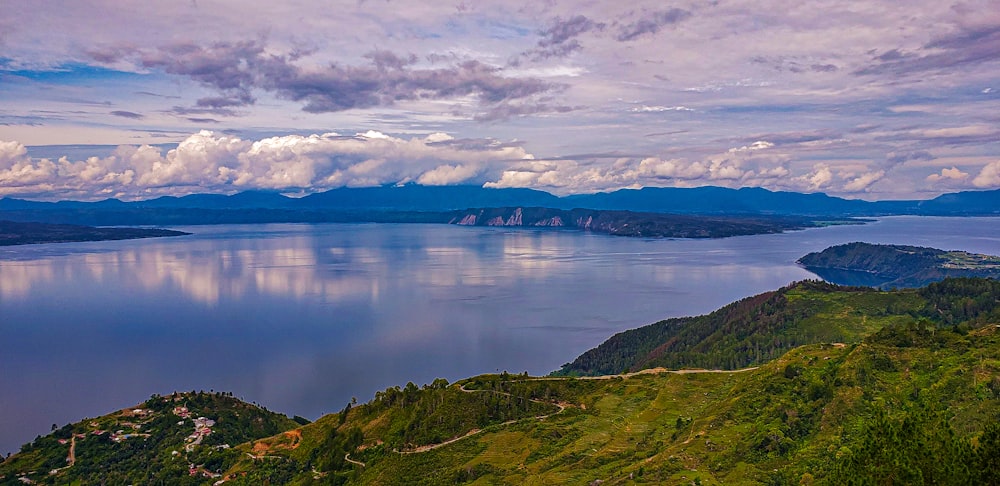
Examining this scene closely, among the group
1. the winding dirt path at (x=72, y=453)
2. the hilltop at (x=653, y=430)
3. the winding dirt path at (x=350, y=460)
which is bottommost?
the winding dirt path at (x=72, y=453)

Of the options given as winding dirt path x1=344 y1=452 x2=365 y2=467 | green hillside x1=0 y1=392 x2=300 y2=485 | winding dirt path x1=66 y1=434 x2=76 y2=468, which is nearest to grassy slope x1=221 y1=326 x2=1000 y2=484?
winding dirt path x1=344 y1=452 x2=365 y2=467

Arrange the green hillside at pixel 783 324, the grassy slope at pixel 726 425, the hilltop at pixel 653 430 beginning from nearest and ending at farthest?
the hilltop at pixel 653 430, the grassy slope at pixel 726 425, the green hillside at pixel 783 324

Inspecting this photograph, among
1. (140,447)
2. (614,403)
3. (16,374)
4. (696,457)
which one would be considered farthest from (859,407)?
(16,374)

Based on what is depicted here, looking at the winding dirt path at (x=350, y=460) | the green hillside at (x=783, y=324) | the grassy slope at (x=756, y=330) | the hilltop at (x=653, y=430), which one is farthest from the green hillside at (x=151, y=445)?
the green hillside at (x=783, y=324)

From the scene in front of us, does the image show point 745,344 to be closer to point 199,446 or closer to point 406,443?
point 406,443

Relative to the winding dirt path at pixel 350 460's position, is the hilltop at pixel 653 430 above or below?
above

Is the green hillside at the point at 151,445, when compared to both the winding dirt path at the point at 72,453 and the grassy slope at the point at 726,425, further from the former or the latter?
the grassy slope at the point at 726,425

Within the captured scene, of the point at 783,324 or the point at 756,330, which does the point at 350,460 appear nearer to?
the point at 756,330

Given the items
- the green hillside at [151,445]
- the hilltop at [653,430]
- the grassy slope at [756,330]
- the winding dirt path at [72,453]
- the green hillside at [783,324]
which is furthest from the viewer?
the grassy slope at [756,330]

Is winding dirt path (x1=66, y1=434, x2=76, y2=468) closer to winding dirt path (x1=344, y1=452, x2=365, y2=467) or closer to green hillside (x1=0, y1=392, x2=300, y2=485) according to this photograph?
green hillside (x1=0, y1=392, x2=300, y2=485)
